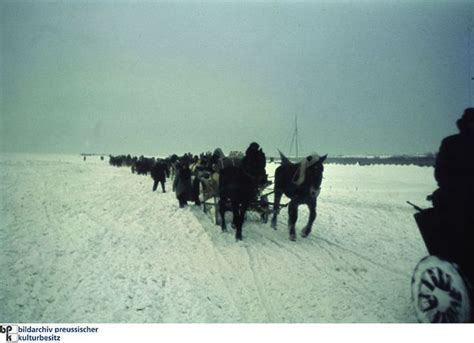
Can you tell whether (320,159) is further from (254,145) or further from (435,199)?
(435,199)

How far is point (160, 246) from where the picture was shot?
6.55m

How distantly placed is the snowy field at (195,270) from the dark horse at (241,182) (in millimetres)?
553

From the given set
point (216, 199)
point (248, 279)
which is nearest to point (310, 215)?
point (248, 279)

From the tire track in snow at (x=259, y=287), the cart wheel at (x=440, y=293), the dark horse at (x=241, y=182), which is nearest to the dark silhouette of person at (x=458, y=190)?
the cart wheel at (x=440, y=293)

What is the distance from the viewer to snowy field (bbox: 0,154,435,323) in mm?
4191

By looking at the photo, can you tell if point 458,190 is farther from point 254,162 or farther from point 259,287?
point 254,162

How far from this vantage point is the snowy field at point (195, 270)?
13.8 ft

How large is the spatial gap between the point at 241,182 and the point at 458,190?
14.1 ft

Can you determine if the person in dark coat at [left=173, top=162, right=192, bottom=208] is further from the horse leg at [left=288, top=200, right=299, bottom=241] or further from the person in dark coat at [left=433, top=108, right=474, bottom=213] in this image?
the person in dark coat at [left=433, top=108, right=474, bottom=213]

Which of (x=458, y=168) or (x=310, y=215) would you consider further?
(x=310, y=215)

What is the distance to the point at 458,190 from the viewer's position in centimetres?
335

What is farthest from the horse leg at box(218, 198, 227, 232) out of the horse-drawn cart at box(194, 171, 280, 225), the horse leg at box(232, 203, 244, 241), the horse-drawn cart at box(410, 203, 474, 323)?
the horse-drawn cart at box(410, 203, 474, 323)

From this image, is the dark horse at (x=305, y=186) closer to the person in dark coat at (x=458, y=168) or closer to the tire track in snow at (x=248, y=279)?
the tire track in snow at (x=248, y=279)

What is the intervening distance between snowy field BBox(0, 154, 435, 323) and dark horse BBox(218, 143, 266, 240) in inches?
21.8
